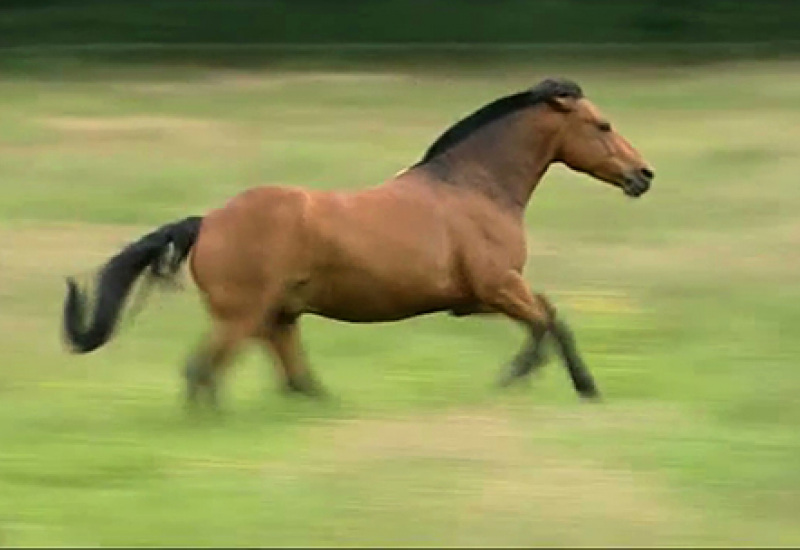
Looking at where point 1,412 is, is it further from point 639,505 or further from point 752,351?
point 752,351

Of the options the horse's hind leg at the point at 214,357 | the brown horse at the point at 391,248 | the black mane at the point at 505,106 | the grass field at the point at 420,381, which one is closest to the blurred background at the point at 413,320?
the grass field at the point at 420,381

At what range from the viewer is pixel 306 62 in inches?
965

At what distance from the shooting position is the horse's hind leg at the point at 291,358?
26.3ft

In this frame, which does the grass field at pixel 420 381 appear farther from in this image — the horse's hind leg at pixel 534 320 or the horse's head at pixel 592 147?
the horse's head at pixel 592 147

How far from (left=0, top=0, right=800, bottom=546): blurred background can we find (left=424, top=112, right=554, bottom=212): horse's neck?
2.99ft

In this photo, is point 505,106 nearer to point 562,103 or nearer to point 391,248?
point 562,103

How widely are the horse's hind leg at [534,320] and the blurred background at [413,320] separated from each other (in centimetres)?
15

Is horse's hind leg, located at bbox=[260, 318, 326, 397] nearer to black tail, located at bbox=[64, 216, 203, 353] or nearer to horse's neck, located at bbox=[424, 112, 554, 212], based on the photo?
black tail, located at bbox=[64, 216, 203, 353]

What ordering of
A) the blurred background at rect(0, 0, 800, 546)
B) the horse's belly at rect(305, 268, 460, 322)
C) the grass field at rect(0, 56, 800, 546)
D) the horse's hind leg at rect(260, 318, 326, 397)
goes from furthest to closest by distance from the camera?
the horse's hind leg at rect(260, 318, 326, 397) < the horse's belly at rect(305, 268, 460, 322) < the blurred background at rect(0, 0, 800, 546) < the grass field at rect(0, 56, 800, 546)

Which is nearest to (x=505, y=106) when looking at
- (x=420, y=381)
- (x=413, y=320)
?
(x=420, y=381)

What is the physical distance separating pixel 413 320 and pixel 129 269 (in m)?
3.19

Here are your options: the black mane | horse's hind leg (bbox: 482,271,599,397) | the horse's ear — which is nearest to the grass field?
horse's hind leg (bbox: 482,271,599,397)

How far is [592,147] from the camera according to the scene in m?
8.50

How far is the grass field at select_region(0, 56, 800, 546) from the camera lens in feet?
18.9
